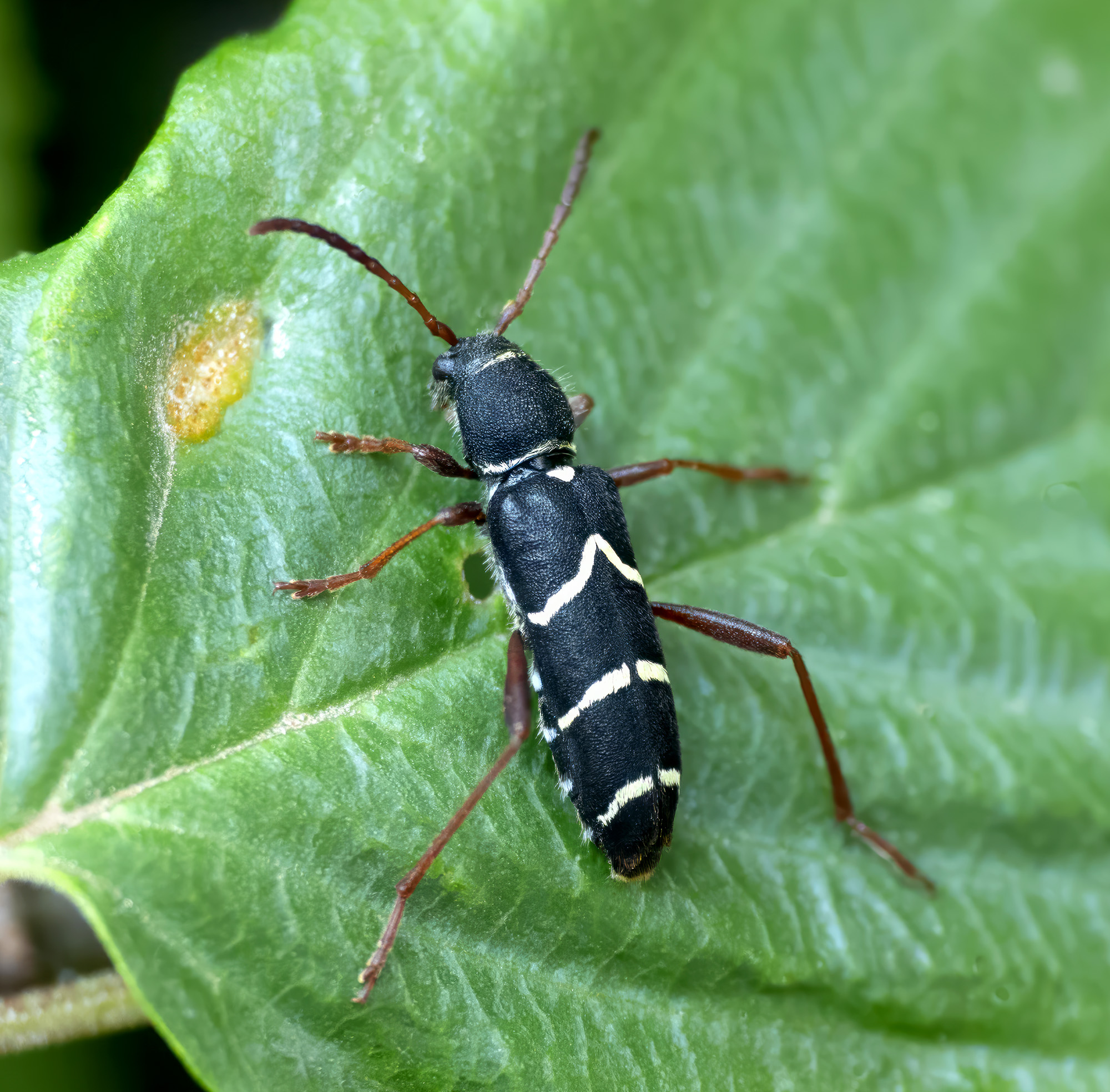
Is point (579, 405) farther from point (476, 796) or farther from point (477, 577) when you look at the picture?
point (476, 796)

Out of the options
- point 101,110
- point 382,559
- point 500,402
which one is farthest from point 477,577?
point 101,110

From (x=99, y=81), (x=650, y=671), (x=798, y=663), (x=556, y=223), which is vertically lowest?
(x=798, y=663)

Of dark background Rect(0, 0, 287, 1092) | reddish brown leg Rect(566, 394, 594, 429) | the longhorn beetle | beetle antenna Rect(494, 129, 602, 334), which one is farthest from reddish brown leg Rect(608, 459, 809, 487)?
dark background Rect(0, 0, 287, 1092)

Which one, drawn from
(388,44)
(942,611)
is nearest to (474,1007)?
(942,611)

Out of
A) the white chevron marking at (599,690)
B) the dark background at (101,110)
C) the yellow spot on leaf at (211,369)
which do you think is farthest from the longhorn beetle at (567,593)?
the dark background at (101,110)

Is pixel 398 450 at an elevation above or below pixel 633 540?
above

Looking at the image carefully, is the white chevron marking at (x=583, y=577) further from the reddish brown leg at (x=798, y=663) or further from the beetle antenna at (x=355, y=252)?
the beetle antenna at (x=355, y=252)

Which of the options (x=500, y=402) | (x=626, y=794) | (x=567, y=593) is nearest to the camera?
(x=626, y=794)
